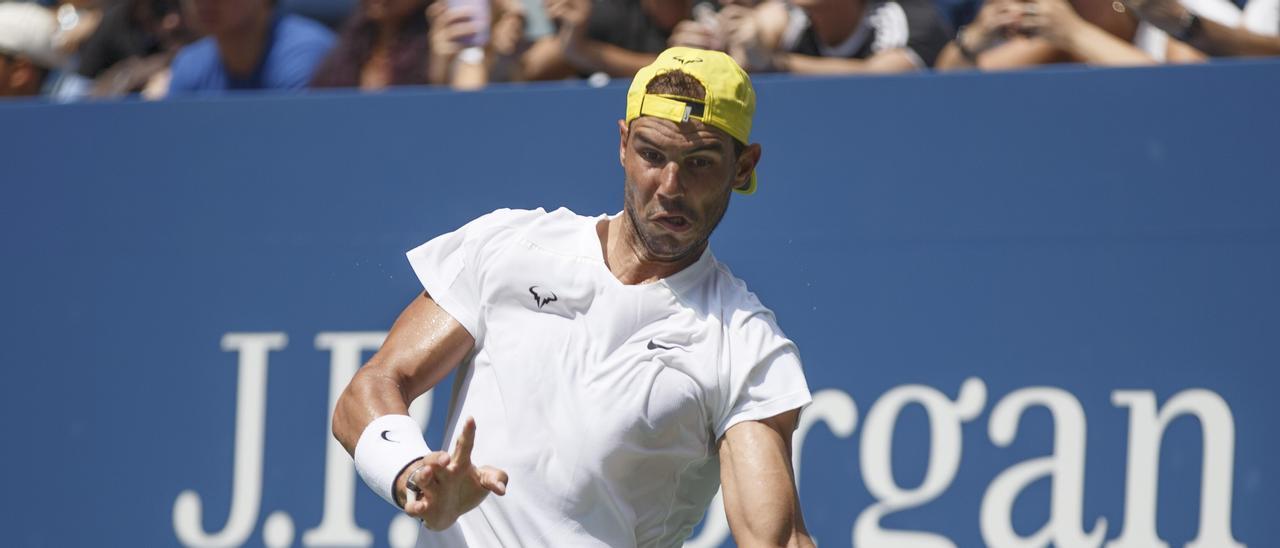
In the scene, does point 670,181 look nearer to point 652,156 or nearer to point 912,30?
point 652,156

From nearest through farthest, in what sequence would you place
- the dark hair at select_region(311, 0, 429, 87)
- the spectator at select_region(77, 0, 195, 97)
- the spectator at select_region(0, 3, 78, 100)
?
the dark hair at select_region(311, 0, 429, 87), the spectator at select_region(77, 0, 195, 97), the spectator at select_region(0, 3, 78, 100)

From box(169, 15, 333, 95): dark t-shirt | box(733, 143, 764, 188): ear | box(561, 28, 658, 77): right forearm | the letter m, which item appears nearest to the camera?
box(733, 143, 764, 188): ear

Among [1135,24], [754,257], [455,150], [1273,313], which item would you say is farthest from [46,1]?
[1273,313]

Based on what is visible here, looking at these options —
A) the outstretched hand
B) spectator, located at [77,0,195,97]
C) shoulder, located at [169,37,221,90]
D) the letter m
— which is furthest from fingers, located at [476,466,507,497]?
spectator, located at [77,0,195,97]

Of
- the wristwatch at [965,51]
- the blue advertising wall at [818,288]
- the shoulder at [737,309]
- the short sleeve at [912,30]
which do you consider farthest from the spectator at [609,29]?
the shoulder at [737,309]

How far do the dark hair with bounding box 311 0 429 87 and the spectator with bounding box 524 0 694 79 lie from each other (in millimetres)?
475

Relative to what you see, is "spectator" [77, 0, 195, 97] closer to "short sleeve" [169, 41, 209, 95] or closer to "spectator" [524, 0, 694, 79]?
"short sleeve" [169, 41, 209, 95]

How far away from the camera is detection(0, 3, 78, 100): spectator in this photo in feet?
19.7

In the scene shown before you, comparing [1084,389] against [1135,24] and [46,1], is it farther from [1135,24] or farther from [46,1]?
[46,1]

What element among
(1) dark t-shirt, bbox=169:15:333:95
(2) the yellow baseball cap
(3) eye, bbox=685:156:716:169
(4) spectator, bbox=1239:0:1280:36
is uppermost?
(4) spectator, bbox=1239:0:1280:36

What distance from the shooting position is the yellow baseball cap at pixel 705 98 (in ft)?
8.95

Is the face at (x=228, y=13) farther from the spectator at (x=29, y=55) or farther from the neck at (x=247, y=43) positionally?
the spectator at (x=29, y=55)

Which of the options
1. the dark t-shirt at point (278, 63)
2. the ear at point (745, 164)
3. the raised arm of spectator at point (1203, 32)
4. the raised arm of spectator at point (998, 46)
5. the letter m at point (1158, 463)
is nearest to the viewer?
the ear at point (745, 164)

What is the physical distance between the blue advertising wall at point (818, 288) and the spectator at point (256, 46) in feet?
1.45
